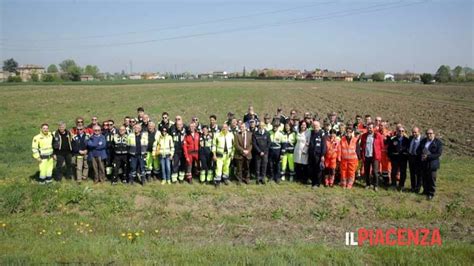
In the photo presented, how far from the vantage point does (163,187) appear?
9.87 meters

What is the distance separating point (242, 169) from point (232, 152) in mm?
627

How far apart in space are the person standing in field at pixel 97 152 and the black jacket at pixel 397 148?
27.3 feet

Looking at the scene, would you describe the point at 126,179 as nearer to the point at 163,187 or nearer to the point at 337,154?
the point at 163,187

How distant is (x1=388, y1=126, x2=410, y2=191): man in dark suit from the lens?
979 cm

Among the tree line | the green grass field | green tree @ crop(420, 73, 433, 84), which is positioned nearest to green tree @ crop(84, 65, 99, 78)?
the tree line

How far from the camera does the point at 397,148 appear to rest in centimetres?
987

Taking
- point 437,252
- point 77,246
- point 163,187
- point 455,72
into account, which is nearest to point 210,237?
point 77,246

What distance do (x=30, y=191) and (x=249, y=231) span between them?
570 cm

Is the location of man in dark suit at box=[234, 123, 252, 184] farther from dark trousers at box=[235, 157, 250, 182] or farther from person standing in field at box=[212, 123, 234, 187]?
person standing in field at box=[212, 123, 234, 187]

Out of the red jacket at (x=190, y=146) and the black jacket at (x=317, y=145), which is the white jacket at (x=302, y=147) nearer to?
the black jacket at (x=317, y=145)

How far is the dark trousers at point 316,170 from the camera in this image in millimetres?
9922

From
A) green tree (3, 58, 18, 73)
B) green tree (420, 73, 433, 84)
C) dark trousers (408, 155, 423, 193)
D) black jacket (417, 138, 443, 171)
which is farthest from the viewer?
green tree (3, 58, 18, 73)

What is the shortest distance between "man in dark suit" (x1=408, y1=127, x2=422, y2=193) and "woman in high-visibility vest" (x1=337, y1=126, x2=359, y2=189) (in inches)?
56.3

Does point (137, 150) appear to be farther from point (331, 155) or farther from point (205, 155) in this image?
point (331, 155)
